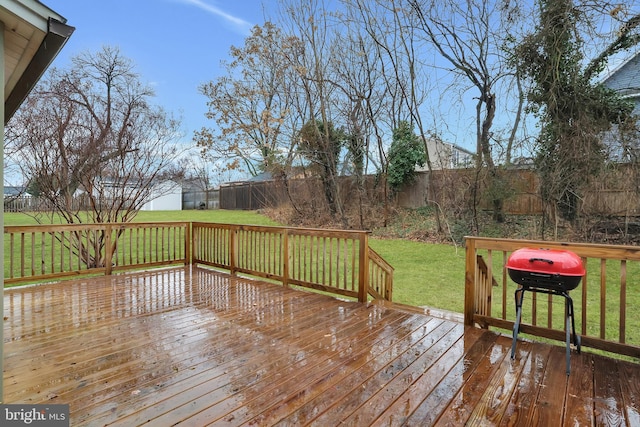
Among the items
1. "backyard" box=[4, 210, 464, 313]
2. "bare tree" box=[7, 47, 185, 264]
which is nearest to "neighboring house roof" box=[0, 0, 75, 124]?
"bare tree" box=[7, 47, 185, 264]

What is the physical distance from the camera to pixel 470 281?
3.30m

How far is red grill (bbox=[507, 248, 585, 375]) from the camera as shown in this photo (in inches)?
94.7

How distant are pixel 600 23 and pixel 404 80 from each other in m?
4.77

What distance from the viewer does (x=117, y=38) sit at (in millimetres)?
7422

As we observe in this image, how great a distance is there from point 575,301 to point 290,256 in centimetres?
411

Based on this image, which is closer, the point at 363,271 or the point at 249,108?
the point at 363,271

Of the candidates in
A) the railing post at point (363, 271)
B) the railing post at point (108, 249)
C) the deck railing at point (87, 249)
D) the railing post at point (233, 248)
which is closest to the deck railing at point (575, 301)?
the railing post at point (363, 271)

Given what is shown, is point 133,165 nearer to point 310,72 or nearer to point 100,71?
point 100,71

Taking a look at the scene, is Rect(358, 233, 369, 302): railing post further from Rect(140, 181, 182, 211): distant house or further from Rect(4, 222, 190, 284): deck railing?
Rect(140, 181, 182, 211): distant house

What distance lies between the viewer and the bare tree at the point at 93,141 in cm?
562

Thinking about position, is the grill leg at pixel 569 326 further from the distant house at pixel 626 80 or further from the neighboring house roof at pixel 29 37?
the distant house at pixel 626 80

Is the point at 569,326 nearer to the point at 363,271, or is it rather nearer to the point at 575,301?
the point at 363,271

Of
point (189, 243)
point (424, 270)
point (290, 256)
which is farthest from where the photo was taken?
point (424, 270)

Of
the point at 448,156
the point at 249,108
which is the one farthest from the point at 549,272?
the point at 249,108
